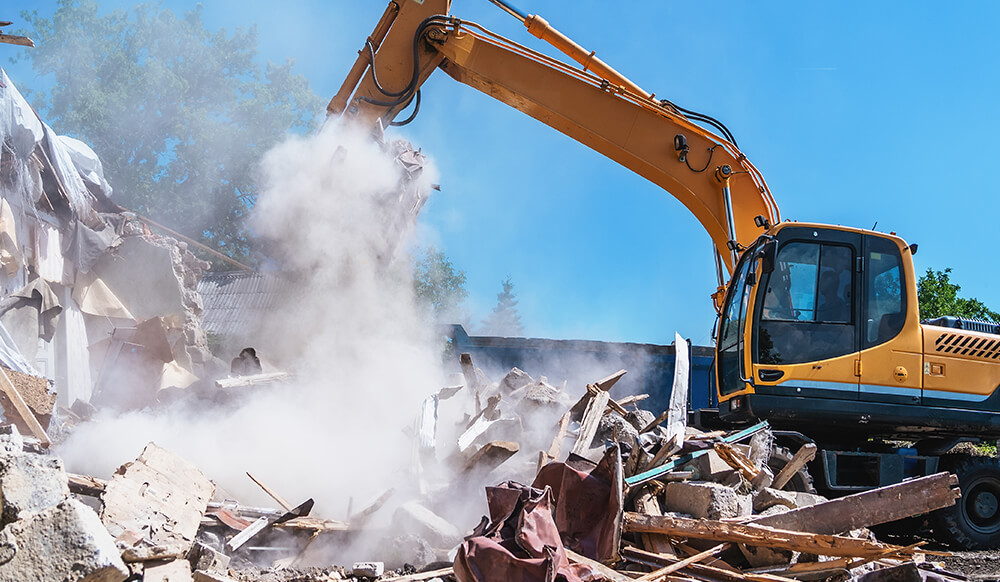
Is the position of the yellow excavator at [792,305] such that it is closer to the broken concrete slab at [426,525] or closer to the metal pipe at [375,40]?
the metal pipe at [375,40]

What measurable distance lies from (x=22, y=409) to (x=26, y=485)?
3001 mm

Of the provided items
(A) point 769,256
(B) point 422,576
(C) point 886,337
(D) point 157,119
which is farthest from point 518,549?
(D) point 157,119

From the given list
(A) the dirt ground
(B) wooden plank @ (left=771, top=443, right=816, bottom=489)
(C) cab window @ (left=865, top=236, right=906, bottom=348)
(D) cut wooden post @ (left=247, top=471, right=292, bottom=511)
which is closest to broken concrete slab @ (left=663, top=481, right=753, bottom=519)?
(B) wooden plank @ (left=771, top=443, right=816, bottom=489)

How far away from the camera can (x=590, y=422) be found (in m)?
6.44

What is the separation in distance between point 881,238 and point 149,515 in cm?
610

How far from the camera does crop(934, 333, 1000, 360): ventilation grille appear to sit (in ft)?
20.6

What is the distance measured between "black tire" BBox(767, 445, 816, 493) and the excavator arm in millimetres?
1929

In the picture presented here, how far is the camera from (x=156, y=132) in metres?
24.5

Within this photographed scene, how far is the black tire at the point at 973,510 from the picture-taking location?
6293 mm

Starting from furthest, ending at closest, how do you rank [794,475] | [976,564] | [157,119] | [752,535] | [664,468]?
[157,119]
[794,475]
[976,564]
[664,468]
[752,535]

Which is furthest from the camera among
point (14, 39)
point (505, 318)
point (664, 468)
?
point (505, 318)

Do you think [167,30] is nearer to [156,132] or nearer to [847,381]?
[156,132]

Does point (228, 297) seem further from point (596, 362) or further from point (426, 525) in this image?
point (426, 525)

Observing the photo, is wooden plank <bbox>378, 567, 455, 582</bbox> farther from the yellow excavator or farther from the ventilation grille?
the ventilation grille
